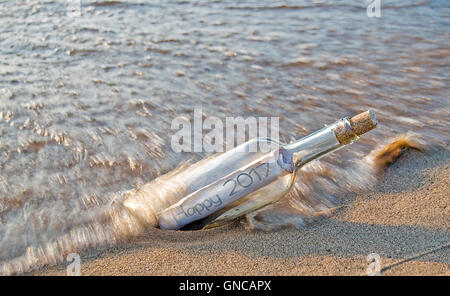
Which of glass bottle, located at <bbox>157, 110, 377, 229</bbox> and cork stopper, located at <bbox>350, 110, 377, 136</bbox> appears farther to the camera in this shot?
glass bottle, located at <bbox>157, 110, 377, 229</bbox>

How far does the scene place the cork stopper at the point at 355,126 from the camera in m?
1.48

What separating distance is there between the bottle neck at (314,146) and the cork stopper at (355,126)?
0.9 inches

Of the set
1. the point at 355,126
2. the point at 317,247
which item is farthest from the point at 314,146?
the point at 317,247

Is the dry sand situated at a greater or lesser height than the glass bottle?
lesser

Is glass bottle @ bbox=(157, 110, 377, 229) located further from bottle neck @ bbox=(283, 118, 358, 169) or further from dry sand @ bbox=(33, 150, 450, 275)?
dry sand @ bbox=(33, 150, 450, 275)

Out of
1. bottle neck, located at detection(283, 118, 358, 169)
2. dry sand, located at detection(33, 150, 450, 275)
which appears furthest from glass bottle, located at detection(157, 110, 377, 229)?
dry sand, located at detection(33, 150, 450, 275)

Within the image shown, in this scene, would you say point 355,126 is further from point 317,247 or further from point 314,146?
point 317,247

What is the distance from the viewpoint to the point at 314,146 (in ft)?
5.31

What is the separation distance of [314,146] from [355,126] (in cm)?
17

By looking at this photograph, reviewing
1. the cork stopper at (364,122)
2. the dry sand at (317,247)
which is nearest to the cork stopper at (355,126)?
the cork stopper at (364,122)

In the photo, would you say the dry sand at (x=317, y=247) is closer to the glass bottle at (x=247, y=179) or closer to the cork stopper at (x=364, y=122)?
the glass bottle at (x=247, y=179)

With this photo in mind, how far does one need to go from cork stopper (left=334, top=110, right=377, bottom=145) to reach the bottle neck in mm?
24

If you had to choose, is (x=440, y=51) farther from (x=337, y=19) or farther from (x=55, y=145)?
(x=55, y=145)

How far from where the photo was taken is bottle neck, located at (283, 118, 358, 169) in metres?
1.58
